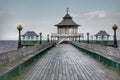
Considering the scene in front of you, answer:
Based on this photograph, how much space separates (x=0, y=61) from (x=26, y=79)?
1.36 m

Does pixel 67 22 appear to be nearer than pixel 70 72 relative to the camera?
No

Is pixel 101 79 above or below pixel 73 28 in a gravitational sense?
below

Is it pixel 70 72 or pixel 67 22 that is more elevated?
pixel 67 22

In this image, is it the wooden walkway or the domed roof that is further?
the domed roof

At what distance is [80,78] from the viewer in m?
8.66

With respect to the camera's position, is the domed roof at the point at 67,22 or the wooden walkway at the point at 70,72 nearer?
the wooden walkway at the point at 70,72

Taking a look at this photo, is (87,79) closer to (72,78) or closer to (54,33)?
(72,78)

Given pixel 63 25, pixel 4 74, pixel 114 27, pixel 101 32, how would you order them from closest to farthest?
pixel 4 74 < pixel 114 27 < pixel 63 25 < pixel 101 32

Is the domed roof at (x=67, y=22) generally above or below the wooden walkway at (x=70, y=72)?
above

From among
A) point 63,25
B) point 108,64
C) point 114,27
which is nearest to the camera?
point 108,64

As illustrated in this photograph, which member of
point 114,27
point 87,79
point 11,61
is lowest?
point 87,79

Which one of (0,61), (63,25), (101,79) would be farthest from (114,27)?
(63,25)

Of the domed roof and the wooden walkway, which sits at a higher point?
the domed roof

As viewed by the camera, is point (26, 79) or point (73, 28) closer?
point (26, 79)
